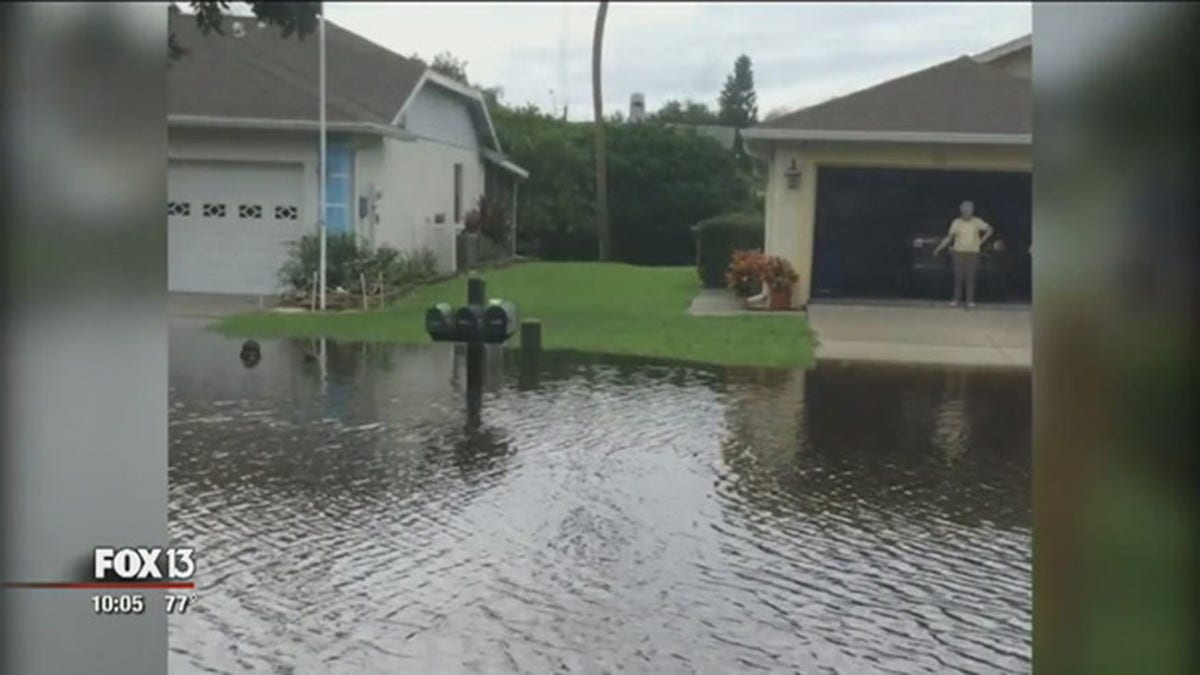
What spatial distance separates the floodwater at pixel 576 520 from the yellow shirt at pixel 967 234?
773 millimetres

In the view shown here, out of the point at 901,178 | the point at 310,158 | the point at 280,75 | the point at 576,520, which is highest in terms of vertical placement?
the point at 901,178

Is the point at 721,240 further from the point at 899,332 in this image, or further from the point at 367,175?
the point at 899,332

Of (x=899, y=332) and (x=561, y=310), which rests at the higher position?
(x=561, y=310)

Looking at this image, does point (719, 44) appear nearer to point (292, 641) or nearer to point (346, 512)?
point (292, 641)

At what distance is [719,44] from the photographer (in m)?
2.58

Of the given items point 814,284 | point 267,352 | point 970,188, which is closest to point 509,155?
point 267,352

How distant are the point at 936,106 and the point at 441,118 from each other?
3.26m

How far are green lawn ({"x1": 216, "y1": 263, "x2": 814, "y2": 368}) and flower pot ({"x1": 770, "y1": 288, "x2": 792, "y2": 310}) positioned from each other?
9.42ft

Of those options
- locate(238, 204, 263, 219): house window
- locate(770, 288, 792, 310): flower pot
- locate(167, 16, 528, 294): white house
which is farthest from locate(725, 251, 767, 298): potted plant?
locate(238, 204, 263, 219): house window

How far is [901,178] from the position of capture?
950 centimetres

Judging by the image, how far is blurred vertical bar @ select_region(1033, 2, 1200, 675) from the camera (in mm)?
1734

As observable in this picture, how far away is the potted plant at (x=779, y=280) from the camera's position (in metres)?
8.01

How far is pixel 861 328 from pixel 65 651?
8.32 m

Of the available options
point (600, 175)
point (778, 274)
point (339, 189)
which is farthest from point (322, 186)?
point (778, 274)
